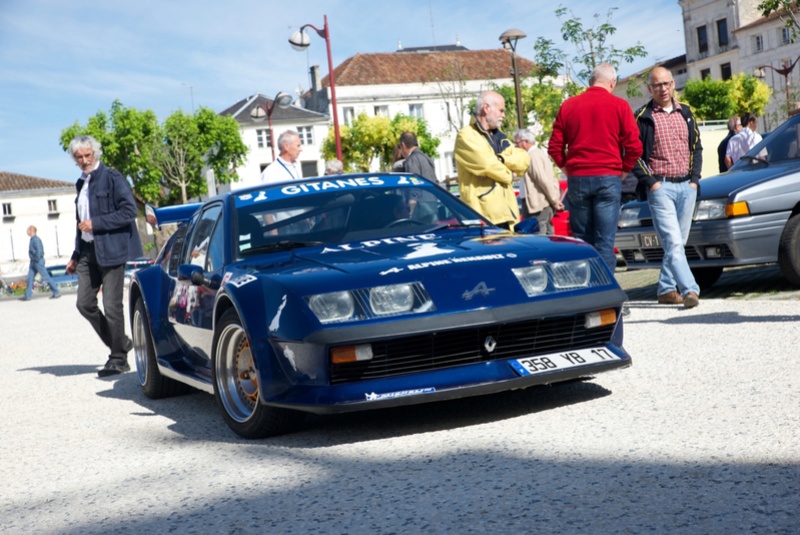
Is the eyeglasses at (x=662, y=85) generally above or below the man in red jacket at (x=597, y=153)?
above

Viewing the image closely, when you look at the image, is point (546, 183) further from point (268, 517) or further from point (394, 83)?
point (394, 83)

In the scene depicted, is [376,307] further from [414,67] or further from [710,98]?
[414,67]

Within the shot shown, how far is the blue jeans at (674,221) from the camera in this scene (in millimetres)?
9203

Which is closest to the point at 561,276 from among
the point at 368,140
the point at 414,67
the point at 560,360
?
the point at 560,360

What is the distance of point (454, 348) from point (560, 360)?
1.78 ft

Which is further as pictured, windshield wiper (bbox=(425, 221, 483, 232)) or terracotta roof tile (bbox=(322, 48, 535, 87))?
terracotta roof tile (bbox=(322, 48, 535, 87))

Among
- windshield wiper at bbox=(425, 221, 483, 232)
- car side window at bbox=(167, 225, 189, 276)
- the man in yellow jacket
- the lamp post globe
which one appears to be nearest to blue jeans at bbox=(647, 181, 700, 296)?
the man in yellow jacket

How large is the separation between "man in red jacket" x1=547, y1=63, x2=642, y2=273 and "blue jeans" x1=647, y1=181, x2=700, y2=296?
72cm

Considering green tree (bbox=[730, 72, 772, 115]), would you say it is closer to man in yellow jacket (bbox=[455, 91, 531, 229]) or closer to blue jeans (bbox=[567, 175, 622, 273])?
blue jeans (bbox=[567, 175, 622, 273])

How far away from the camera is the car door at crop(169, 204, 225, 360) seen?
5969 millimetres

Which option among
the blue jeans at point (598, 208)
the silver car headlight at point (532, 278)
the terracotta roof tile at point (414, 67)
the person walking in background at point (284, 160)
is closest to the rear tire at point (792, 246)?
the blue jeans at point (598, 208)

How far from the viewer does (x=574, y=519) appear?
334 centimetres

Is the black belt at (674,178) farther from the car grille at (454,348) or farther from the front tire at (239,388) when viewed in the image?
the front tire at (239,388)

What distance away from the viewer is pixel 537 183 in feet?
40.2
